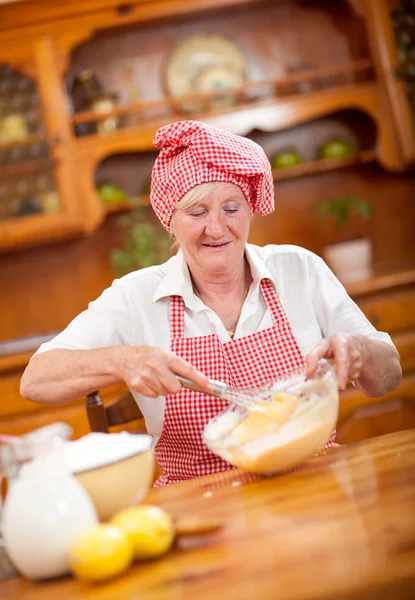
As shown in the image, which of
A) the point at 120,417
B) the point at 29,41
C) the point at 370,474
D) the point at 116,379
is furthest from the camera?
the point at 29,41

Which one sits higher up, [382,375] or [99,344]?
[99,344]

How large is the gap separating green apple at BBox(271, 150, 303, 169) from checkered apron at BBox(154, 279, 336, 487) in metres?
1.78

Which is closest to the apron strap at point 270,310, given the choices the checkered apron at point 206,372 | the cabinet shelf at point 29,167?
the checkered apron at point 206,372

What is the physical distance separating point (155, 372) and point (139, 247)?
1997mm

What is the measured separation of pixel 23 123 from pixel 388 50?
5.24 feet

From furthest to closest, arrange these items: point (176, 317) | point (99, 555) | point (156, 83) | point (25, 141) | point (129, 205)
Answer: point (156, 83) < point (129, 205) < point (25, 141) < point (176, 317) < point (99, 555)

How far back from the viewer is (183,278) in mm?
1709

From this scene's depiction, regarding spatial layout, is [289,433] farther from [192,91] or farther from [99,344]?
[192,91]

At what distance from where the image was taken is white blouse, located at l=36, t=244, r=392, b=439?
1.68 metres

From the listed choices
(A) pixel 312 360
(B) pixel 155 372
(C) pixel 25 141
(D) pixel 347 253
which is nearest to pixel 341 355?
(A) pixel 312 360

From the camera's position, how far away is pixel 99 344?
5.50 feet

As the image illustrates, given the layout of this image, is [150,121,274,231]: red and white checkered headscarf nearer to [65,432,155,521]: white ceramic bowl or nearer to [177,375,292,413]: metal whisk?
[177,375,292,413]: metal whisk

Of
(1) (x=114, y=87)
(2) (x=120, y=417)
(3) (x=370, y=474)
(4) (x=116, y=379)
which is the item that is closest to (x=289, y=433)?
(3) (x=370, y=474)

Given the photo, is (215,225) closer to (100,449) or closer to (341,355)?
(341,355)
